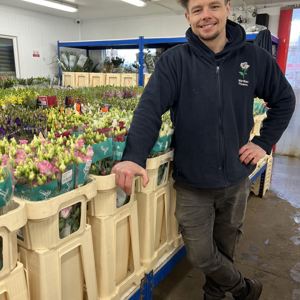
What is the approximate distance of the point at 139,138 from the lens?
1.29 meters

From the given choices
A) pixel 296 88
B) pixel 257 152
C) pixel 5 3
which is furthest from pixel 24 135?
pixel 5 3

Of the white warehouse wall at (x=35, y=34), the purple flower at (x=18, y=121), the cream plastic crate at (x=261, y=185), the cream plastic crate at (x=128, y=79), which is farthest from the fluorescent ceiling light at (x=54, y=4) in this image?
the purple flower at (x=18, y=121)

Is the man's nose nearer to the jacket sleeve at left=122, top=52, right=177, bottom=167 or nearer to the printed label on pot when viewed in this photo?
the jacket sleeve at left=122, top=52, right=177, bottom=167

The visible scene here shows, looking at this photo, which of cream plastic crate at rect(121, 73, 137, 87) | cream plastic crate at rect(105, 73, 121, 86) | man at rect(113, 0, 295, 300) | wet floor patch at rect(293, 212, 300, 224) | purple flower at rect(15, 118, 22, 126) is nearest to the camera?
man at rect(113, 0, 295, 300)

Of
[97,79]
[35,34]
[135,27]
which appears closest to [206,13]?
[97,79]

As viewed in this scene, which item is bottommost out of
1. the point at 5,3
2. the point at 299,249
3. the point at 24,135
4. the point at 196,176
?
the point at 299,249

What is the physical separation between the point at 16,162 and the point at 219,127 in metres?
0.85

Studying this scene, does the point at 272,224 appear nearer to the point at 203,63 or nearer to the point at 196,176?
the point at 196,176

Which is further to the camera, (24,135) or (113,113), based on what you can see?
(113,113)

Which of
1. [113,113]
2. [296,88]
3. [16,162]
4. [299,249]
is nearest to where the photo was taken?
[16,162]

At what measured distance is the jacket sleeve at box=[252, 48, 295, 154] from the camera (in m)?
1.56

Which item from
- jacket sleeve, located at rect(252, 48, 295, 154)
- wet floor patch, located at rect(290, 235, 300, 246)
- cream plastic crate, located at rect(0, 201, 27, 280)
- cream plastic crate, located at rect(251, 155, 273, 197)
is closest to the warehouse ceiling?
cream plastic crate, located at rect(251, 155, 273, 197)

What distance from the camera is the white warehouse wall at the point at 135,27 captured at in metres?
7.07

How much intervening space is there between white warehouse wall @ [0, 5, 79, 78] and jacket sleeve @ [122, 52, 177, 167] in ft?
20.5
